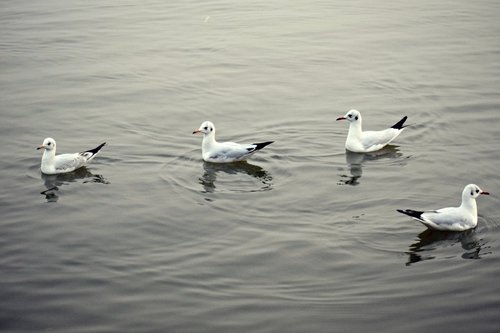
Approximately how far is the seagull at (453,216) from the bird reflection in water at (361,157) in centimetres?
273

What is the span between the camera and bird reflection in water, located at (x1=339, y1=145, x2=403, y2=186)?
595 inches

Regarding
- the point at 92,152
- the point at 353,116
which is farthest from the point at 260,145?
the point at 92,152

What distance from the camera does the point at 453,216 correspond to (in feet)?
40.1

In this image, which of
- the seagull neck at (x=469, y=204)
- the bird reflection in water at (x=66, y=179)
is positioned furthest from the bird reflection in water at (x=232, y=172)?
the seagull neck at (x=469, y=204)

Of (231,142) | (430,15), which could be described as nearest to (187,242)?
(231,142)

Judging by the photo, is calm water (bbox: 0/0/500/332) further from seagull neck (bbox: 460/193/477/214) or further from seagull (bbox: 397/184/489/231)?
seagull neck (bbox: 460/193/477/214)

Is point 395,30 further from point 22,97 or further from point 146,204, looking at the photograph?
point 146,204

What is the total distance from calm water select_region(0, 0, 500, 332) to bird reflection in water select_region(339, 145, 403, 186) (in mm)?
82

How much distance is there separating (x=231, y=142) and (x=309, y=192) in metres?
2.55

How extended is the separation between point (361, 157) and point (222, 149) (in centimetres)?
278

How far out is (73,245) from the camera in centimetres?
1220

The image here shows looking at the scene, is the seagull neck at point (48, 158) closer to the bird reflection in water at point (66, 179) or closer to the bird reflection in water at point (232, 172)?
the bird reflection in water at point (66, 179)

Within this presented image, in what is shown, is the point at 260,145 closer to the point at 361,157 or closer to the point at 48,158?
the point at 361,157

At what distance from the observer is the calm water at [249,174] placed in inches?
416
